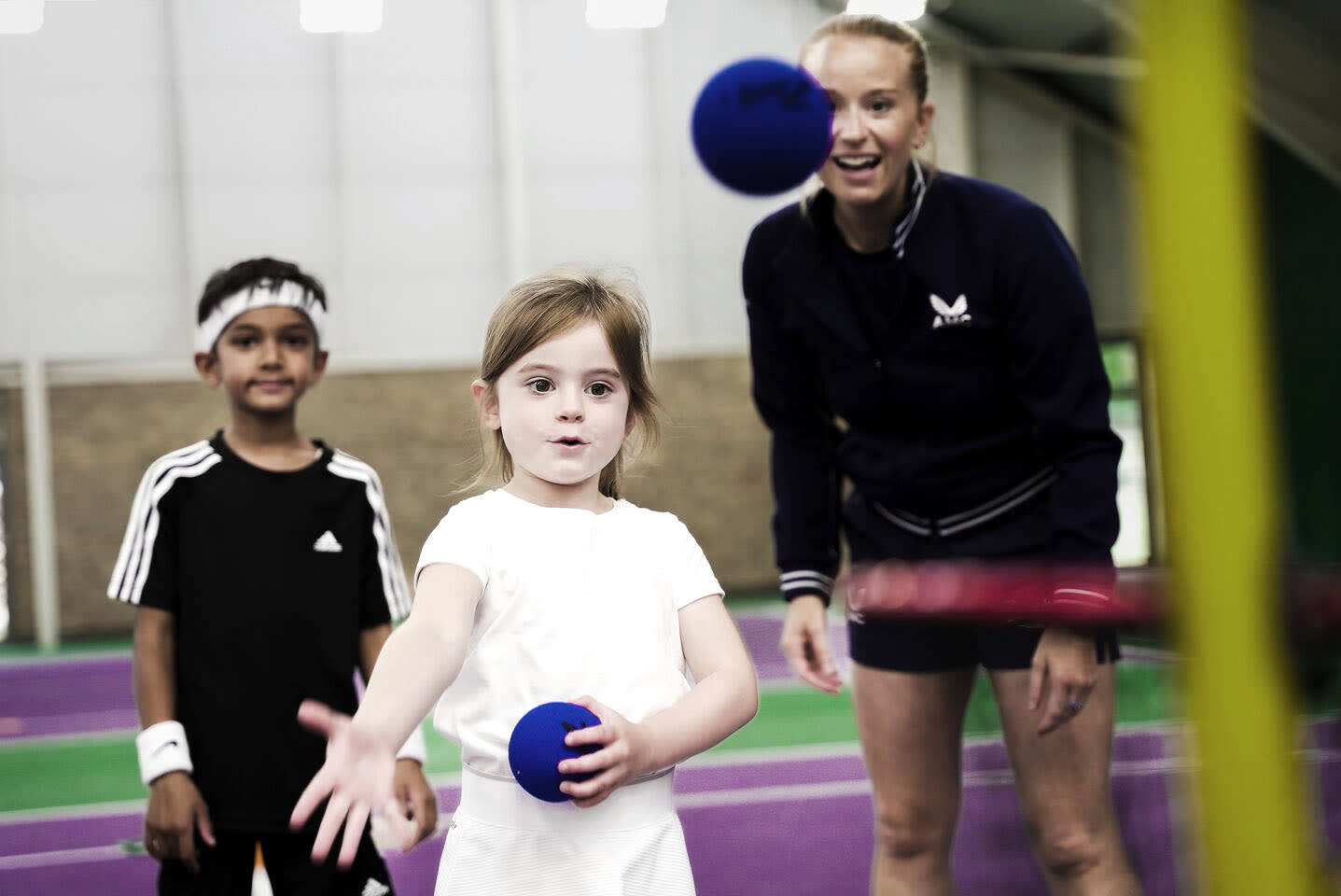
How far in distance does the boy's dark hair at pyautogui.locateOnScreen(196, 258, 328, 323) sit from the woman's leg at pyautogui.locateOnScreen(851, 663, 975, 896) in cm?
110

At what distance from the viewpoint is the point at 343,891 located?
6.97 ft

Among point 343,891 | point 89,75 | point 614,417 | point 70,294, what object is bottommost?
point 343,891

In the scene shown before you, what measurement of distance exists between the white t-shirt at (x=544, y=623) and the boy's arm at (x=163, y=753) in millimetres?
811

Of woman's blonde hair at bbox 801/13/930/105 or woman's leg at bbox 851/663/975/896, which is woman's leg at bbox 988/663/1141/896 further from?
woman's blonde hair at bbox 801/13/930/105

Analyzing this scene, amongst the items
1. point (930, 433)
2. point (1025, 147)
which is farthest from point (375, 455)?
point (930, 433)

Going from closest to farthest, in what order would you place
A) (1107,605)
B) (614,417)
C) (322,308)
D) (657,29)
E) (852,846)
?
(1107,605), (614,417), (322,308), (852,846), (657,29)

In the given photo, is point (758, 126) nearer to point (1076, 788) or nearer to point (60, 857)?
point (1076, 788)

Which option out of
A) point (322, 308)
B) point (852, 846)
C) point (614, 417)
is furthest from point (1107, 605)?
point (852, 846)

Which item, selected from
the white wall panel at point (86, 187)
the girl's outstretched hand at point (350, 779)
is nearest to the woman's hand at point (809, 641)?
the girl's outstretched hand at point (350, 779)

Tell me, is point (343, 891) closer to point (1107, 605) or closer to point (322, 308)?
point (322, 308)

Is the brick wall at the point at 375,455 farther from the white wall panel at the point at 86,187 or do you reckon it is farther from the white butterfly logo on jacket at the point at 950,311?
the white butterfly logo on jacket at the point at 950,311

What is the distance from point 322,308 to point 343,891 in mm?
932

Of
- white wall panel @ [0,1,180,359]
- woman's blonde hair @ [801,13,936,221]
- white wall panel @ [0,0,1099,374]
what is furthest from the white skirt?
white wall panel @ [0,1,180,359]

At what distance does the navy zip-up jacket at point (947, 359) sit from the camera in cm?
188
